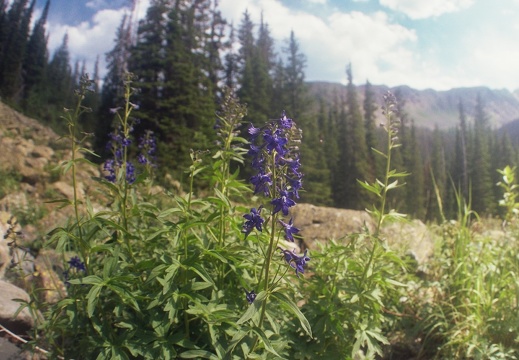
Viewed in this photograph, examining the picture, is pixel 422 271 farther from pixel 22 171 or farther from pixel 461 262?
pixel 22 171

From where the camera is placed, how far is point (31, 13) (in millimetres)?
56406

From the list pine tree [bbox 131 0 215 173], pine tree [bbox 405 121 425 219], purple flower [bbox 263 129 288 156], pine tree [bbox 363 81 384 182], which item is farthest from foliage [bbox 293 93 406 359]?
pine tree [bbox 405 121 425 219]

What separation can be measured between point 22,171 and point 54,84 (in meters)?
57.9

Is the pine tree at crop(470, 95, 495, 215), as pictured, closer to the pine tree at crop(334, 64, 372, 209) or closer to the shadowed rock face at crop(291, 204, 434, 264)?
the pine tree at crop(334, 64, 372, 209)

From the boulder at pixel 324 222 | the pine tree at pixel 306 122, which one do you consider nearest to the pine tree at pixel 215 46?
the pine tree at pixel 306 122

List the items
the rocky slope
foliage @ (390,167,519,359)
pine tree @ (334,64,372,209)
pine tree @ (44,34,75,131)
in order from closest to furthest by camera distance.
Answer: foliage @ (390,167,519,359) < the rocky slope < pine tree @ (334,64,372,209) < pine tree @ (44,34,75,131)

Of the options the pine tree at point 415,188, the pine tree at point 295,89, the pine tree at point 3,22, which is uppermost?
the pine tree at point 3,22

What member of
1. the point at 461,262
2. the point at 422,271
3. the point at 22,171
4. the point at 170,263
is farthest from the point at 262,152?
the point at 22,171

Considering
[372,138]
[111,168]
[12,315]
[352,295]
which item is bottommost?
[12,315]

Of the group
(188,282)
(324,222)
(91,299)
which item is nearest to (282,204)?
(188,282)

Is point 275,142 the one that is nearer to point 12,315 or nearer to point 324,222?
point 12,315

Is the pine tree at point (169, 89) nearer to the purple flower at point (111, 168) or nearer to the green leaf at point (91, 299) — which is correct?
the purple flower at point (111, 168)

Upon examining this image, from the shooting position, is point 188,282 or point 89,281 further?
point 188,282

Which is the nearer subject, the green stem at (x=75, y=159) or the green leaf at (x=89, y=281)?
the green leaf at (x=89, y=281)
